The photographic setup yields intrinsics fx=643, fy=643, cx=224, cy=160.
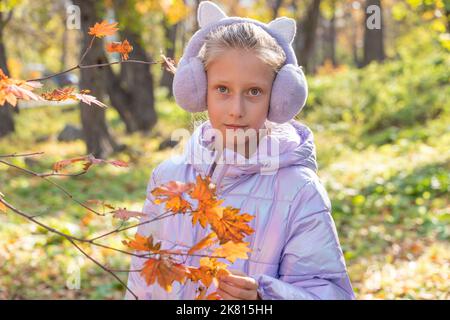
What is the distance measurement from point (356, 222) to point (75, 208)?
331 centimetres

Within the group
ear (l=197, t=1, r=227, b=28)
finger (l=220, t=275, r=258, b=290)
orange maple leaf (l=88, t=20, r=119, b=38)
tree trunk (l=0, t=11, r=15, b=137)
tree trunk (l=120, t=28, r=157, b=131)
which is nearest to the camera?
finger (l=220, t=275, r=258, b=290)

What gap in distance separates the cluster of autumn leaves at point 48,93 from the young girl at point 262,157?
244 mm

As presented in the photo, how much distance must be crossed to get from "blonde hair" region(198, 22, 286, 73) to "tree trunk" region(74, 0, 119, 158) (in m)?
7.71

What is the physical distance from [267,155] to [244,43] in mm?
369

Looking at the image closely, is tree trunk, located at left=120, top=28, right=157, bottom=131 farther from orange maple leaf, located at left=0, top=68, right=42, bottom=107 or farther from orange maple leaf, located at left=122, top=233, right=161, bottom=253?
orange maple leaf, located at left=122, top=233, right=161, bottom=253

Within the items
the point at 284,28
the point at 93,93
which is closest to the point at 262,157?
the point at 284,28

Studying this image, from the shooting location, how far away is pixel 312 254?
1.97 m

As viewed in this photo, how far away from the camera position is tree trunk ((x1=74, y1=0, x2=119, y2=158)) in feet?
32.6

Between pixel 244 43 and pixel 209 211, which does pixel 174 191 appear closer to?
pixel 209 211

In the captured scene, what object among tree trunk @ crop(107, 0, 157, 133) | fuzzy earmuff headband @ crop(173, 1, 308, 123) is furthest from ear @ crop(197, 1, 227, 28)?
tree trunk @ crop(107, 0, 157, 133)

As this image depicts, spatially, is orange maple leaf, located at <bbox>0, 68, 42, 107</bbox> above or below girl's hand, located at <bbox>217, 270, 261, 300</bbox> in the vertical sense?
above

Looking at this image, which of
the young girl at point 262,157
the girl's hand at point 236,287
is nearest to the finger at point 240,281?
the girl's hand at point 236,287

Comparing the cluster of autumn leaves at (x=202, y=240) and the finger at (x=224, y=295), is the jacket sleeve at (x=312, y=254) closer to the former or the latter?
the finger at (x=224, y=295)

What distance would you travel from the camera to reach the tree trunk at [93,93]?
9930mm
